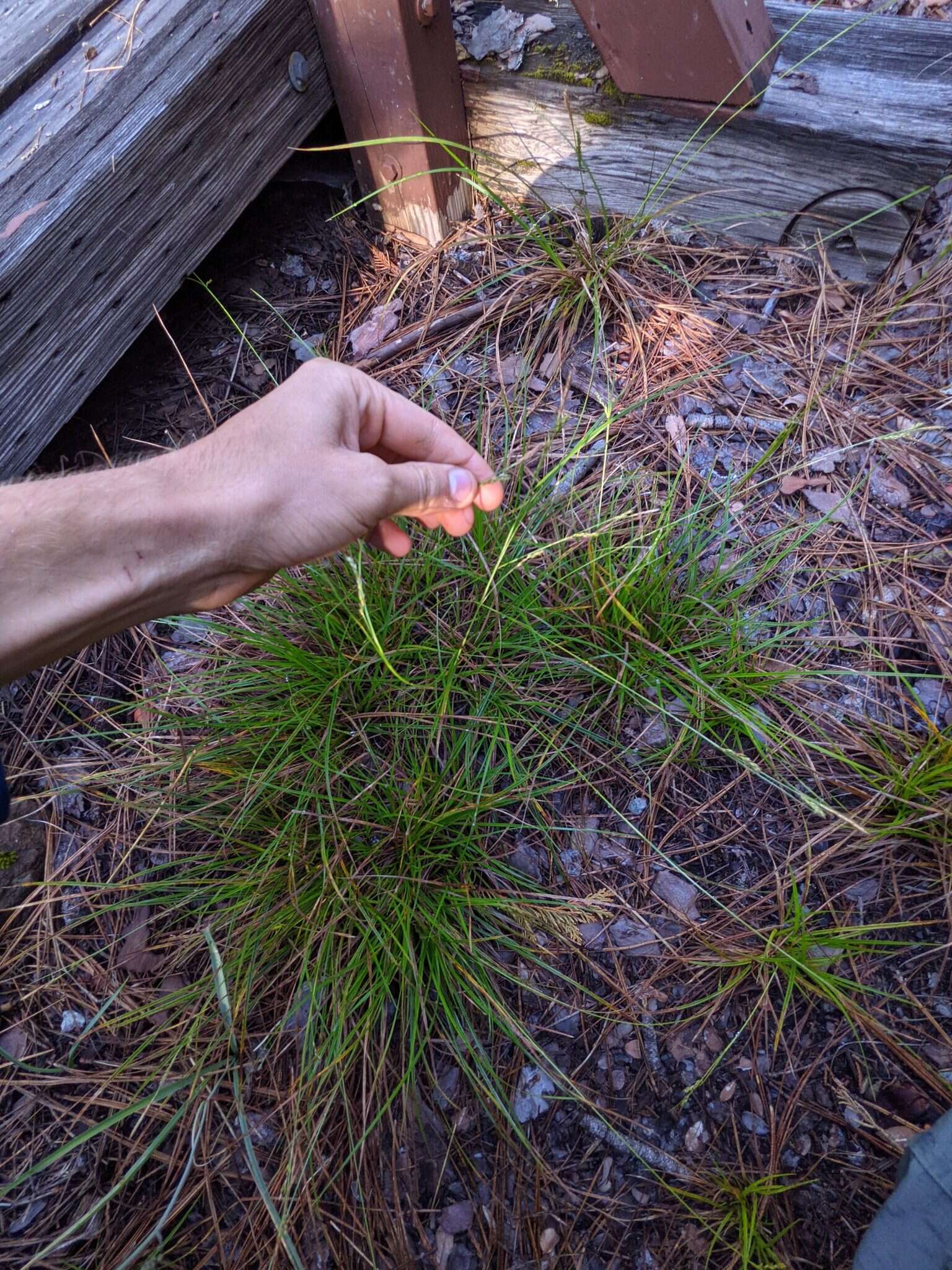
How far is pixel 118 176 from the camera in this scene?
1.87m

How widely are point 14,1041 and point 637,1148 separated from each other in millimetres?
1305

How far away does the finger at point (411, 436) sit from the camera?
155 cm

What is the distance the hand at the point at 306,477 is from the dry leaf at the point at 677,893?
2.88 ft

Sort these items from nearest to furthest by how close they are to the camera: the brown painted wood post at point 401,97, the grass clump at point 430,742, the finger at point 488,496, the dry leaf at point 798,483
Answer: the grass clump at point 430,742 → the finger at point 488,496 → the dry leaf at point 798,483 → the brown painted wood post at point 401,97

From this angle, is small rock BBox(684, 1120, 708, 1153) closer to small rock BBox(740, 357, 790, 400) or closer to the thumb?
the thumb

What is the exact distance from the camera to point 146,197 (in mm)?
1955

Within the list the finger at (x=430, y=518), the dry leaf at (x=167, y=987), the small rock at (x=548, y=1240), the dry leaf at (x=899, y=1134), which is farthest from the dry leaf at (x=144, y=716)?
the dry leaf at (x=899, y=1134)

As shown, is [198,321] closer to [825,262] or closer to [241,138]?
[241,138]

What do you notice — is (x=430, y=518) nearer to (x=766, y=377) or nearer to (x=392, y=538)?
(x=392, y=538)

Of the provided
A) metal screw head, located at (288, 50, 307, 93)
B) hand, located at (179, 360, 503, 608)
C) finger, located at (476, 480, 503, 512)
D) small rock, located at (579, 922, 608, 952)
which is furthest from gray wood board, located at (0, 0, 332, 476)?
small rock, located at (579, 922, 608, 952)

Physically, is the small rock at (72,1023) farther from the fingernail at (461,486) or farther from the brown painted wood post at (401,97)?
the brown painted wood post at (401,97)

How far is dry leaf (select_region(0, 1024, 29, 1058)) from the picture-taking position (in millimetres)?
1632

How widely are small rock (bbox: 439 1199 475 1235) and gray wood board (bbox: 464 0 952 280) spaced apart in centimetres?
233

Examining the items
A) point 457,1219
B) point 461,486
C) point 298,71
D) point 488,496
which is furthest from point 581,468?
point 457,1219
